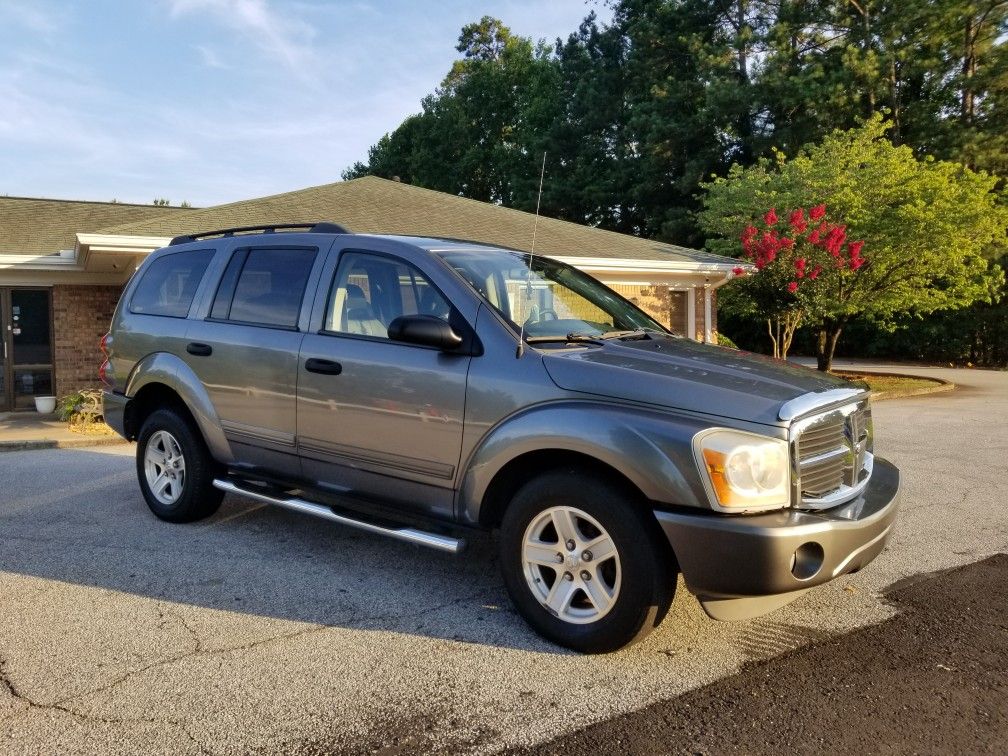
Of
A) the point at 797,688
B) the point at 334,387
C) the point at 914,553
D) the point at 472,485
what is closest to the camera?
the point at 797,688

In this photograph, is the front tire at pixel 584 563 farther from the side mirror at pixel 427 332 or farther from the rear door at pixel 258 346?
the rear door at pixel 258 346

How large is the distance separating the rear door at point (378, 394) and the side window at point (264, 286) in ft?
0.87

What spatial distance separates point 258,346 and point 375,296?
90 cm

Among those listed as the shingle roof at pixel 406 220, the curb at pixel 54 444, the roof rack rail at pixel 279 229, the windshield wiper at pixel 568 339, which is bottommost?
the curb at pixel 54 444

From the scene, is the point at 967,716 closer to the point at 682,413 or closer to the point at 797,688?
the point at 797,688

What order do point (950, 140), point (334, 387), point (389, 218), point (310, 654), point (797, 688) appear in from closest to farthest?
point (797, 688), point (310, 654), point (334, 387), point (389, 218), point (950, 140)

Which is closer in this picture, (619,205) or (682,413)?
(682,413)

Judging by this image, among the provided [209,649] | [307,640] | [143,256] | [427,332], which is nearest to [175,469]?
[209,649]

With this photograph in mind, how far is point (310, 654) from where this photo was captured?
3723mm

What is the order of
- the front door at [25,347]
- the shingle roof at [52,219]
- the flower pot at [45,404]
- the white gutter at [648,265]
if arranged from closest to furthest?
1. the flower pot at [45,404]
2. the white gutter at [648,265]
3. the front door at [25,347]
4. the shingle roof at [52,219]

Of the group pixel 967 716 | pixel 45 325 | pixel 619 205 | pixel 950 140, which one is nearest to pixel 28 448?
pixel 45 325

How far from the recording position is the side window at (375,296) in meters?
4.54

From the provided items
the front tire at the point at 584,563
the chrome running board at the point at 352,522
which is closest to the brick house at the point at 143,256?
the chrome running board at the point at 352,522

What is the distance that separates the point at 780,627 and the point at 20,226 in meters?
17.1
